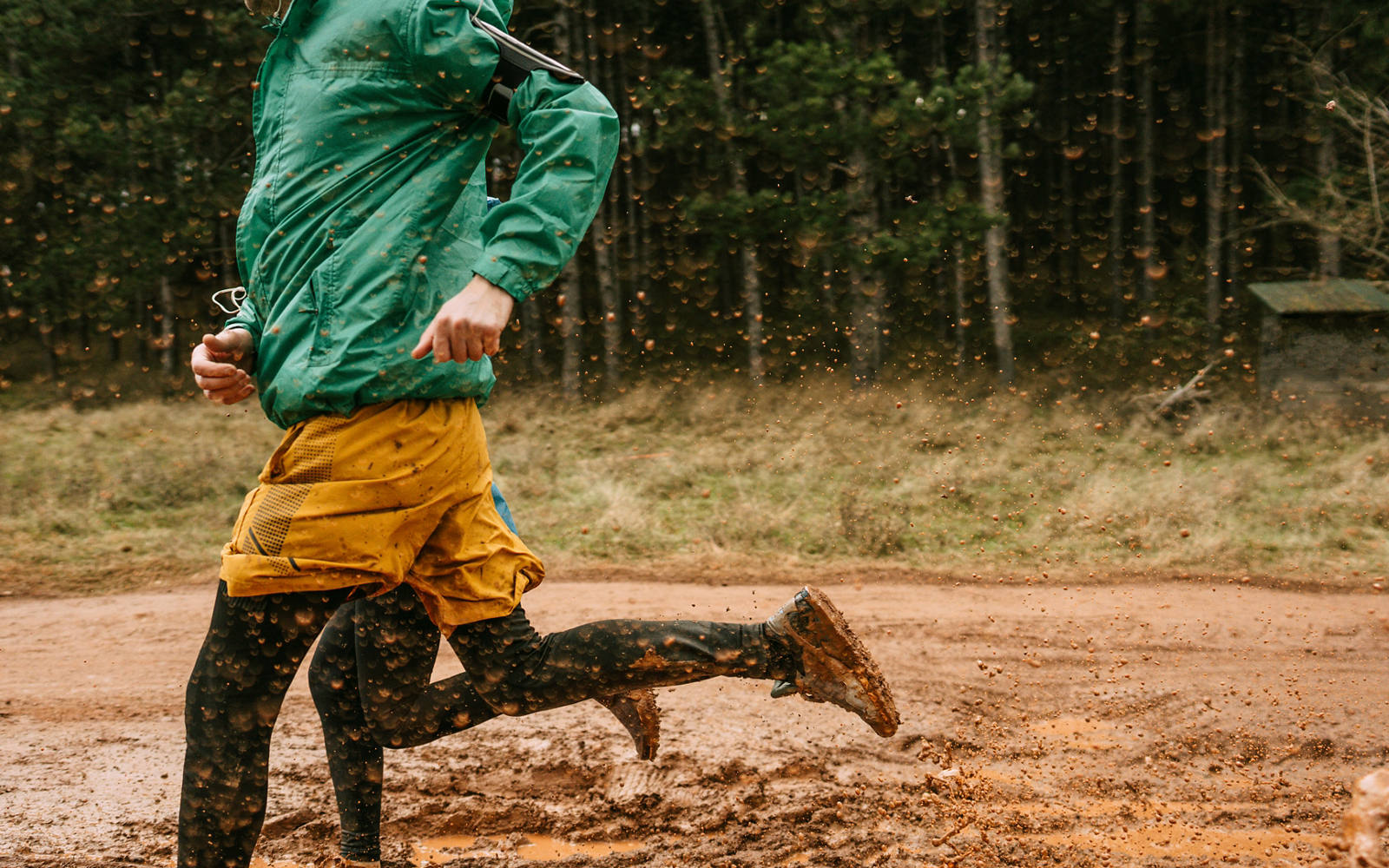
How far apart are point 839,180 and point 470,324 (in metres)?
22.3

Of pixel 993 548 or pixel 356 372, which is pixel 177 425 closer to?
pixel 993 548

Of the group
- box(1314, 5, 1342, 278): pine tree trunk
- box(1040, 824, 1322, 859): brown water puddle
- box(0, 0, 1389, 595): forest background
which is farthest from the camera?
box(1314, 5, 1342, 278): pine tree trunk

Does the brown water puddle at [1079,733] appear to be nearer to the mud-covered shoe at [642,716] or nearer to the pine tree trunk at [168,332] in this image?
the mud-covered shoe at [642,716]

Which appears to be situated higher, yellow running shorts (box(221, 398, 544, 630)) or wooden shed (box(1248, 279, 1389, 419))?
yellow running shorts (box(221, 398, 544, 630))

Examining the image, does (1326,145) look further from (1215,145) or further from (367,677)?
(367,677)

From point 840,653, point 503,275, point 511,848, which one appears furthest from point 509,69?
point 511,848

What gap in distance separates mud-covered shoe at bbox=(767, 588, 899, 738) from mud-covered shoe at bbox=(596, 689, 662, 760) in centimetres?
67

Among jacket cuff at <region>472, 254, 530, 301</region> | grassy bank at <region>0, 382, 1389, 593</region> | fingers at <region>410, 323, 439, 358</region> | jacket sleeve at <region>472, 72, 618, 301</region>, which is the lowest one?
grassy bank at <region>0, 382, 1389, 593</region>

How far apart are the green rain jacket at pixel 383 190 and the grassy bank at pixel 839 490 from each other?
442 centimetres

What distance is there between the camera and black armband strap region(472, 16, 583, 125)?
175cm

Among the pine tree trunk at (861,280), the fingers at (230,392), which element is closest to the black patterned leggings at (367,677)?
the fingers at (230,392)

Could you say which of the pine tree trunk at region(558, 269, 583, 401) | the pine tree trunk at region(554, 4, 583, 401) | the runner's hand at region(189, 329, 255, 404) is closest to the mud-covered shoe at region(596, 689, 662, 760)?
the runner's hand at region(189, 329, 255, 404)

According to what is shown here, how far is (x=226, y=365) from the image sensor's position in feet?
6.05

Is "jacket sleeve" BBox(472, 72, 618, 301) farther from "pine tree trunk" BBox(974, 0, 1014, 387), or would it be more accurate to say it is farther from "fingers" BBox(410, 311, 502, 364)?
"pine tree trunk" BBox(974, 0, 1014, 387)
